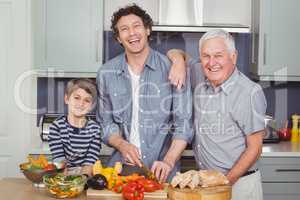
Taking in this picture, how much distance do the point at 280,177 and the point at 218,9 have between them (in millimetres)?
1277

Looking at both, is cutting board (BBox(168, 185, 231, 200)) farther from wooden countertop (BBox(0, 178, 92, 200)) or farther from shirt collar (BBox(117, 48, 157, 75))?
shirt collar (BBox(117, 48, 157, 75))

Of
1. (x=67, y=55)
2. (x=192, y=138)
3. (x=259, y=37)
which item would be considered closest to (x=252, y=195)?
(x=192, y=138)

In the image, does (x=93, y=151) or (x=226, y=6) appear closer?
(x=93, y=151)

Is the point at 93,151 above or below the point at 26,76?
below

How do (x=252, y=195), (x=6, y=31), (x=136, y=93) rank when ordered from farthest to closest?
1. (x=6, y=31)
2. (x=136, y=93)
3. (x=252, y=195)

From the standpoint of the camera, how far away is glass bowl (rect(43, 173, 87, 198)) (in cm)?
212

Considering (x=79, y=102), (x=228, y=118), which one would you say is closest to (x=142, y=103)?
(x=79, y=102)

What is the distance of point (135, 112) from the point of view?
8.94 feet

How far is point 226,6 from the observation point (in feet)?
12.7

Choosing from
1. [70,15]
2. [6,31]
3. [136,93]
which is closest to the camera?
[136,93]

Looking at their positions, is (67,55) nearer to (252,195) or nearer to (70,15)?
(70,15)

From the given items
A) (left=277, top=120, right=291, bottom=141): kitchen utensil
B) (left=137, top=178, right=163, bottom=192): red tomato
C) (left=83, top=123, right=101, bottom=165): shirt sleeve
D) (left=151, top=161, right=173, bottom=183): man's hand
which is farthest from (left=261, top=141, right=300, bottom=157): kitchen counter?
(left=137, top=178, right=163, bottom=192): red tomato

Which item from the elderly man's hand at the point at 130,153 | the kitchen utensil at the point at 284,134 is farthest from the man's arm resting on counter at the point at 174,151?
the kitchen utensil at the point at 284,134

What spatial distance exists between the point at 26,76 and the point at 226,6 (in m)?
1.51
